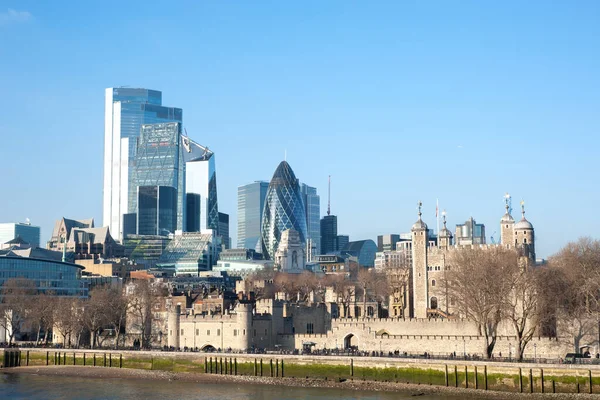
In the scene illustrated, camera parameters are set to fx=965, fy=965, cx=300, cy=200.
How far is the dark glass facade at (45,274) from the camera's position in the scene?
6737 inches

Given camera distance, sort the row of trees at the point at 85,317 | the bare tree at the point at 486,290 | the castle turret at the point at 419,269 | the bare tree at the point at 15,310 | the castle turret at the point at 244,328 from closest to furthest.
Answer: the bare tree at the point at 486,290
the castle turret at the point at 244,328
the row of trees at the point at 85,317
the castle turret at the point at 419,269
the bare tree at the point at 15,310

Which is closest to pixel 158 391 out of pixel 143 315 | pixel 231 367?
pixel 231 367

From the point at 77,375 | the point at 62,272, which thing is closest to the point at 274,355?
the point at 77,375

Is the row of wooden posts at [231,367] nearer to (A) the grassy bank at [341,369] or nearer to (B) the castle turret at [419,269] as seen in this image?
(A) the grassy bank at [341,369]

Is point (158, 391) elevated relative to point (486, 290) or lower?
lower

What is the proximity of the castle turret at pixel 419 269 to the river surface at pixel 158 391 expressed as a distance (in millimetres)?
40546

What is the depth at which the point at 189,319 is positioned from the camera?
11375 cm

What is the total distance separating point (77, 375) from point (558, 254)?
60.5 m

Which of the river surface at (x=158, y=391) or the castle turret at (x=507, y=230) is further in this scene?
the castle turret at (x=507, y=230)

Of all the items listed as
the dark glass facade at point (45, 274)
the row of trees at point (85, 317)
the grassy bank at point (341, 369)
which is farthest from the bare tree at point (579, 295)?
the dark glass facade at point (45, 274)

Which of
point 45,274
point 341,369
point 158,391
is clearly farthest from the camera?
point 45,274

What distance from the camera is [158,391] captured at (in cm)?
9138

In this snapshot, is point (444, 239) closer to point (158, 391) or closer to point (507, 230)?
point (507, 230)

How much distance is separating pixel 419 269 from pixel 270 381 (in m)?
40.8
